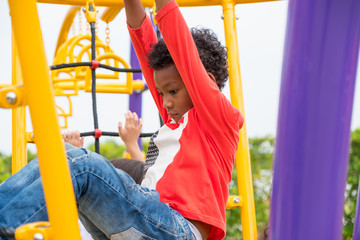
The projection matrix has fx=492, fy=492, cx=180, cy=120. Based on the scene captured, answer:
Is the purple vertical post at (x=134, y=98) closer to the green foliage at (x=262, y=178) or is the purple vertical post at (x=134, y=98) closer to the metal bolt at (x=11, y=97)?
the green foliage at (x=262, y=178)

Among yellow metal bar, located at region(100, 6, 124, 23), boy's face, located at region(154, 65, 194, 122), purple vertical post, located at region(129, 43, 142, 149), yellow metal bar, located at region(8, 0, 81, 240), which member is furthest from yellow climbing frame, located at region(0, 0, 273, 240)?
purple vertical post, located at region(129, 43, 142, 149)

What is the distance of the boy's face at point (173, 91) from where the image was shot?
4.04 feet

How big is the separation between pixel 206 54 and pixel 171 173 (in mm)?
354

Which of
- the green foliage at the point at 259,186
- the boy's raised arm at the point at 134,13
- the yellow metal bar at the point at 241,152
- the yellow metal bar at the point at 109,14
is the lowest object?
the green foliage at the point at 259,186

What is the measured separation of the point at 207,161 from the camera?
117 centimetres

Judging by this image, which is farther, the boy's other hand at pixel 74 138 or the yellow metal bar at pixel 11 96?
the boy's other hand at pixel 74 138

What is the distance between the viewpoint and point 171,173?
1.14m

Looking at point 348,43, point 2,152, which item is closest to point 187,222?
point 348,43

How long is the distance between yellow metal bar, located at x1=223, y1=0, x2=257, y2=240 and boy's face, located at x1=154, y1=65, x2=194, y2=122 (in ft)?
1.52

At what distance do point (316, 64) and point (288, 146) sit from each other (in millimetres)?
90

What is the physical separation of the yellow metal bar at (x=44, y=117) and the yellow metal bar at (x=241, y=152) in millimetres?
991

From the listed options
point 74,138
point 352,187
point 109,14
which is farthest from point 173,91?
point 352,187

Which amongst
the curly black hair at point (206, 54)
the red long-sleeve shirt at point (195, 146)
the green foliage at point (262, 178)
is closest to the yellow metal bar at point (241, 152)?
the curly black hair at point (206, 54)

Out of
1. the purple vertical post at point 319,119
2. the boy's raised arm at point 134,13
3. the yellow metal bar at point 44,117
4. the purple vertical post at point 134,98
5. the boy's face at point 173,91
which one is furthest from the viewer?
the purple vertical post at point 134,98
